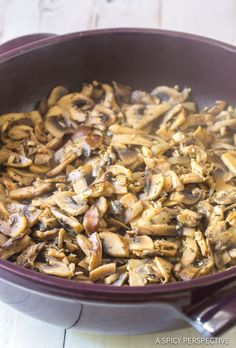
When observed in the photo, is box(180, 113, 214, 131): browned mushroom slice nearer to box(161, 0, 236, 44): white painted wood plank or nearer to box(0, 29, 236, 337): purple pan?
box(0, 29, 236, 337): purple pan

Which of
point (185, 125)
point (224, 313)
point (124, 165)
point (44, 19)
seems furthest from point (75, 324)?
point (44, 19)

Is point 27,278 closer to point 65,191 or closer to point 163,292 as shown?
point 163,292

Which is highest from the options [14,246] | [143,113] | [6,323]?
[143,113]

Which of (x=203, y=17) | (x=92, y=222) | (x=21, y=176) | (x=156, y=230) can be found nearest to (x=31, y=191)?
(x=21, y=176)

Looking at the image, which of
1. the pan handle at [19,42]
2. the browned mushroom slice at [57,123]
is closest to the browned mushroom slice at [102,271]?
the browned mushroom slice at [57,123]

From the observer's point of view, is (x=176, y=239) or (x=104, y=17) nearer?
(x=176, y=239)

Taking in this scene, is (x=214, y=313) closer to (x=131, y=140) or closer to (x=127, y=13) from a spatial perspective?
(x=131, y=140)

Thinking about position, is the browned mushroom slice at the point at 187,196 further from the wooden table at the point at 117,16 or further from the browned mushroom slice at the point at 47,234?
the wooden table at the point at 117,16
